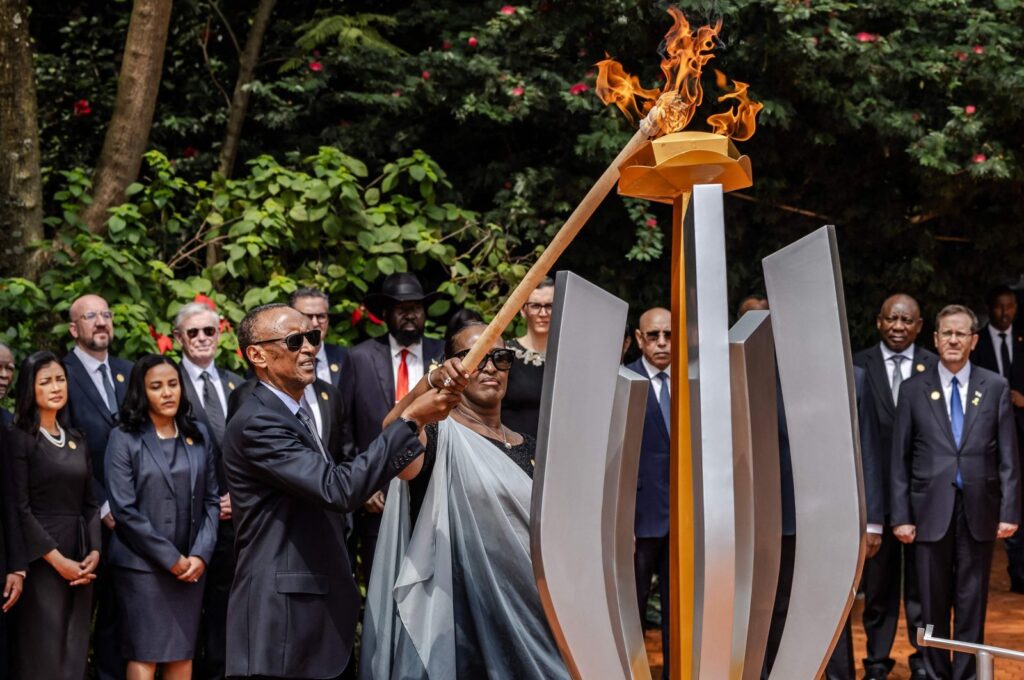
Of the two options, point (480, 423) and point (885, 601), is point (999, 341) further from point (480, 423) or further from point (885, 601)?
point (480, 423)

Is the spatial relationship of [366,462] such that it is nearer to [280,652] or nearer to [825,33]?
[280,652]

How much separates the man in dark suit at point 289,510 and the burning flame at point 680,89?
1.22m

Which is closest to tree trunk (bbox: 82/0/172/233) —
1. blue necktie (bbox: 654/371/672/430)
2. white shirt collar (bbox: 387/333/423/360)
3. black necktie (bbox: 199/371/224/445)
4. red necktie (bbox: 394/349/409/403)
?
black necktie (bbox: 199/371/224/445)

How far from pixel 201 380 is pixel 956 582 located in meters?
4.40

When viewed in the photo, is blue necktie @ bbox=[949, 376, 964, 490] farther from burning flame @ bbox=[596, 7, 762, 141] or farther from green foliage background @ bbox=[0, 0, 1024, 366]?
burning flame @ bbox=[596, 7, 762, 141]

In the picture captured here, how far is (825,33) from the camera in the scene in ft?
29.8

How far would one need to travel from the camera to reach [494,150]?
34.2 ft

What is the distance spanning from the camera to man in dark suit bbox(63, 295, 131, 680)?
261 inches

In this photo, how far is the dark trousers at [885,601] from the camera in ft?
25.1

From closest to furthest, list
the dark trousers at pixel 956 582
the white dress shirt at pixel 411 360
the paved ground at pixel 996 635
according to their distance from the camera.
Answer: the dark trousers at pixel 956 582
the white dress shirt at pixel 411 360
the paved ground at pixel 996 635

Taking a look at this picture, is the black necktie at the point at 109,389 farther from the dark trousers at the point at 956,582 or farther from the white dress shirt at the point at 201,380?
the dark trousers at the point at 956,582

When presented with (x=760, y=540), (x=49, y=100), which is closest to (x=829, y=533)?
(x=760, y=540)

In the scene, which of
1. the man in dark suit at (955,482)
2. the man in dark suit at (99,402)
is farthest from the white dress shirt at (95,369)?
the man in dark suit at (955,482)

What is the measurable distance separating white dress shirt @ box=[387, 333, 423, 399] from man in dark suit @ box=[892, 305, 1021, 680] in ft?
9.12
